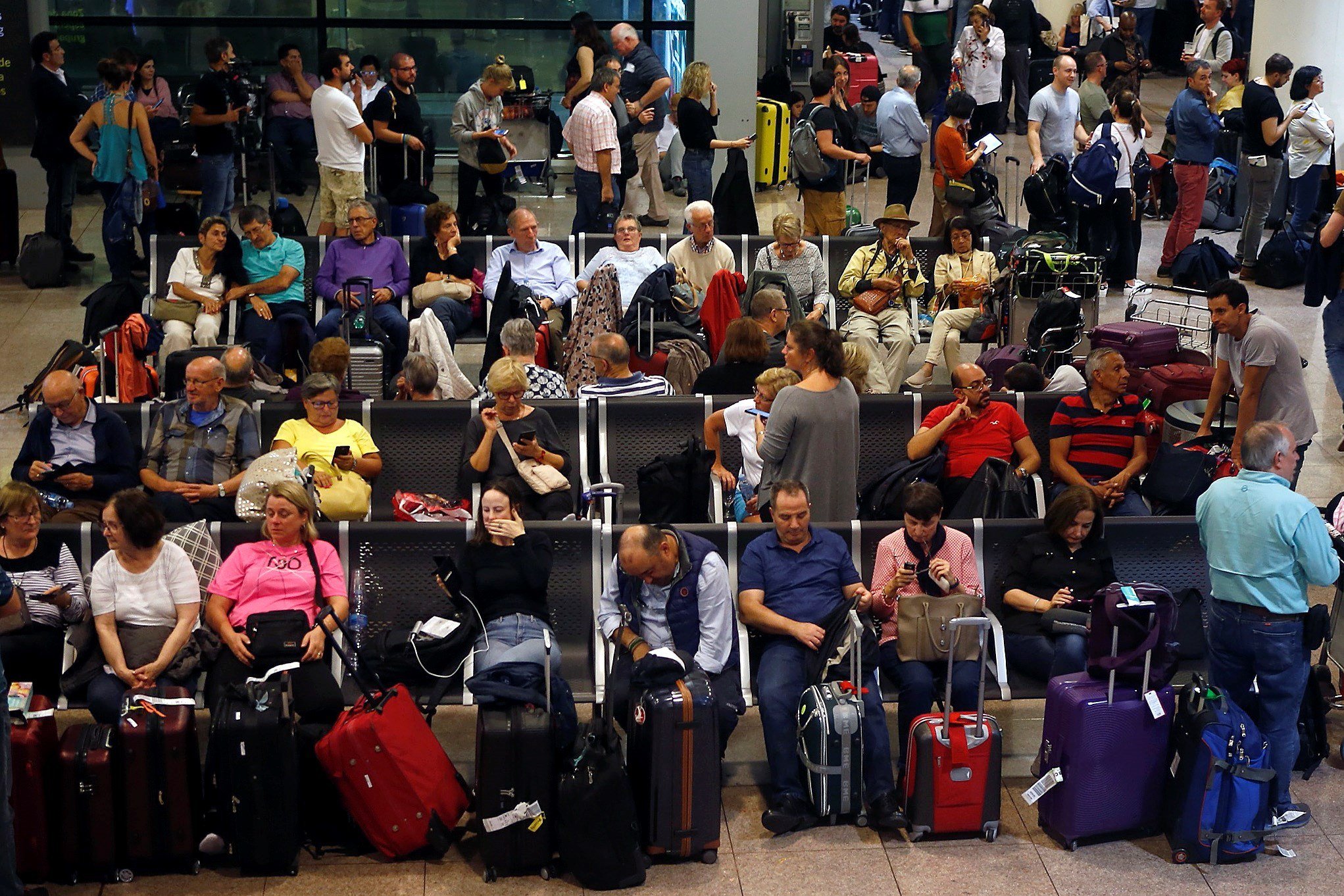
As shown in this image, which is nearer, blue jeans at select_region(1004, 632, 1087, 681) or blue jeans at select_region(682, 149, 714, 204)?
blue jeans at select_region(1004, 632, 1087, 681)

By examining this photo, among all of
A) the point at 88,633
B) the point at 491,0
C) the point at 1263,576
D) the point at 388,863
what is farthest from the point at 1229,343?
the point at 491,0

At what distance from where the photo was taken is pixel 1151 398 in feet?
29.2

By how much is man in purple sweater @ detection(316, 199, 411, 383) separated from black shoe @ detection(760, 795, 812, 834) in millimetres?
4639

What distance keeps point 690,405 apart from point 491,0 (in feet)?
30.7

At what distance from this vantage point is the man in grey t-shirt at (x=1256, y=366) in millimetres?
7625

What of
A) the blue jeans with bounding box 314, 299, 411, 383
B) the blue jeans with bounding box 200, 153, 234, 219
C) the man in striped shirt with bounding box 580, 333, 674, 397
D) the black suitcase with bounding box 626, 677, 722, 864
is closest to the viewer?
the black suitcase with bounding box 626, 677, 722, 864

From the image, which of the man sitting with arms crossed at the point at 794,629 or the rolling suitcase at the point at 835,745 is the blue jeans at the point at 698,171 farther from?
the rolling suitcase at the point at 835,745

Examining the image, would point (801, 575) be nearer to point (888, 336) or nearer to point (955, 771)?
point (955, 771)

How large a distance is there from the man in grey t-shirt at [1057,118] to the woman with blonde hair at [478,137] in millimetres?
4301

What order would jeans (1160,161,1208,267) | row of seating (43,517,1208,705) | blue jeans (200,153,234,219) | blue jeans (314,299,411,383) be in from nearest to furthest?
row of seating (43,517,1208,705) → blue jeans (314,299,411,383) → blue jeans (200,153,234,219) → jeans (1160,161,1208,267)

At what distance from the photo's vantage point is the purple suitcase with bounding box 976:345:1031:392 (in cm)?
935

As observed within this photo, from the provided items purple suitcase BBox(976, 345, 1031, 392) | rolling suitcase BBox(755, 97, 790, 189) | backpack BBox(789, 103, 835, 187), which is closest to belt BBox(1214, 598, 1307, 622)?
purple suitcase BBox(976, 345, 1031, 392)

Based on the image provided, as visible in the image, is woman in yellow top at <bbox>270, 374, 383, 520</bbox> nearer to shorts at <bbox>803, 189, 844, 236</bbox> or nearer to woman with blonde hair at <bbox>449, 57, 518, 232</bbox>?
woman with blonde hair at <bbox>449, 57, 518, 232</bbox>

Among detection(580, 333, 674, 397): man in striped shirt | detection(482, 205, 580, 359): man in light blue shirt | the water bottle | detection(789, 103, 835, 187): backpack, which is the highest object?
detection(789, 103, 835, 187): backpack
